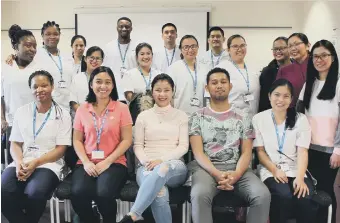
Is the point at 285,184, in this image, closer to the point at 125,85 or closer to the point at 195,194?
the point at 195,194

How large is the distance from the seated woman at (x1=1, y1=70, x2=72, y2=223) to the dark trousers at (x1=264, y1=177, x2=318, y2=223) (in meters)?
1.56

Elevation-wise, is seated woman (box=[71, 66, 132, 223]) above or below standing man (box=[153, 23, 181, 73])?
below

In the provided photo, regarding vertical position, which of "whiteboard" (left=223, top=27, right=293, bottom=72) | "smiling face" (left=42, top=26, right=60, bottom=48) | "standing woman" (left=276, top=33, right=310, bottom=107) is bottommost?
"standing woman" (left=276, top=33, right=310, bottom=107)

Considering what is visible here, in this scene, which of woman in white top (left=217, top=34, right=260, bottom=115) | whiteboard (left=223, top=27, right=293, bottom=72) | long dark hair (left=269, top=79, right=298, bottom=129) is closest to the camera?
long dark hair (left=269, top=79, right=298, bottom=129)

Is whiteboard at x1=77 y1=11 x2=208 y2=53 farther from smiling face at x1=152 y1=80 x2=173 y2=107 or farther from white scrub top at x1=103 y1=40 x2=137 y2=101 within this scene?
smiling face at x1=152 y1=80 x2=173 y2=107

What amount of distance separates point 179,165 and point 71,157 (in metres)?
0.95

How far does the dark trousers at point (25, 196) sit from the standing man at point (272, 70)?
2009 millimetres

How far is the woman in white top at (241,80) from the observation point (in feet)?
10.0

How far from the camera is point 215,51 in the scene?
3.58 metres

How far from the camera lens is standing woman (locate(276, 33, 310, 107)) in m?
2.95

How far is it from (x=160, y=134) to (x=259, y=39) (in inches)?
167

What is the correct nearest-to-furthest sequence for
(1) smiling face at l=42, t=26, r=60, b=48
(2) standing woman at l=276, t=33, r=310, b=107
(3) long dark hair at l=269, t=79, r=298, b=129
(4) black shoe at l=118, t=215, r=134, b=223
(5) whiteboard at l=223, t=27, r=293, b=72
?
(4) black shoe at l=118, t=215, r=134, b=223, (3) long dark hair at l=269, t=79, r=298, b=129, (2) standing woman at l=276, t=33, r=310, b=107, (1) smiling face at l=42, t=26, r=60, b=48, (5) whiteboard at l=223, t=27, r=293, b=72

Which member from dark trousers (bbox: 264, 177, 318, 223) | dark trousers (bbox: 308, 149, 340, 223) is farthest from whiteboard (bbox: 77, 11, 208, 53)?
dark trousers (bbox: 264, 177, 318, 223)

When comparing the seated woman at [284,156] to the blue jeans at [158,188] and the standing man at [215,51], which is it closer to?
the blue jeans at [158,188]
